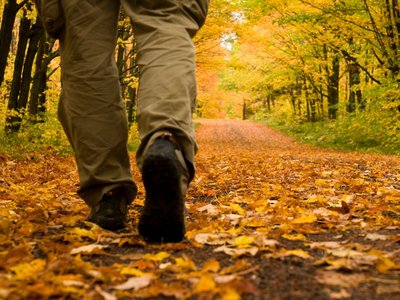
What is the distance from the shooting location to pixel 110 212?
76.9 inches

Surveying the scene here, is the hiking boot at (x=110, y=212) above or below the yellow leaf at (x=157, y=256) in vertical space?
above

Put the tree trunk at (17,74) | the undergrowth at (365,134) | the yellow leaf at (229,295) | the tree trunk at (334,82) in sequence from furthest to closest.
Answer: the tree trunk at (334,82) < the undergrowth at (365,134) < the tree trunk at (17,74) < the yellow leaf at (229,295)

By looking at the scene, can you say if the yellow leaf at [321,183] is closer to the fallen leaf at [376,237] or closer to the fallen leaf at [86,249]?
the fallen leaf at [376,237]

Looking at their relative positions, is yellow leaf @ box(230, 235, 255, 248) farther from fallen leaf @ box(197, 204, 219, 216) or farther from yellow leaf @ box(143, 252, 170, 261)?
fallen leaf @ box(197, 204, 219, 216)

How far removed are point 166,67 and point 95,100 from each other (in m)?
0.45

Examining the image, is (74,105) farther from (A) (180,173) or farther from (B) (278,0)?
(B) (278,0)

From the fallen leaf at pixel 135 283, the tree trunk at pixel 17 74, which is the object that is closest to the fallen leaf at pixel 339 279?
the fallen leaf at pixel 135 283

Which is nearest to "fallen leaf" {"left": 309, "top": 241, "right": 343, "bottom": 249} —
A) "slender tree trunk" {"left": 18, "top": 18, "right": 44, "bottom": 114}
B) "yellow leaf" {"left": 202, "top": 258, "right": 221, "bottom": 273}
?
"yellow leaf" {"left": 202, "top": 258, "right": 221, "bottom": 273}

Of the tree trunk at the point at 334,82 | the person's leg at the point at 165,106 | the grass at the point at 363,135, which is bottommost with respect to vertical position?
the grass at the point at 363,135

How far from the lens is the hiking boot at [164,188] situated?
1.50m

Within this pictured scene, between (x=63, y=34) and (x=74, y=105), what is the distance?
340mm

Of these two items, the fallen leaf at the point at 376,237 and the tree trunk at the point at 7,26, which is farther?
the tree trunk at the point at 7,26

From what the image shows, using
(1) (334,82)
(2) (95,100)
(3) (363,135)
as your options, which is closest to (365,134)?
(3) (363,135)

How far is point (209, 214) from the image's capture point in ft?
8.18
